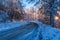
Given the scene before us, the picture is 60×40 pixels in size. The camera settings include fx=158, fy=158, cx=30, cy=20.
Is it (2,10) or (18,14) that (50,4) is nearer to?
(18,14)

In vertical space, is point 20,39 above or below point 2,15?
below

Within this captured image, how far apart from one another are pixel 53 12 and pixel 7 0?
138cm

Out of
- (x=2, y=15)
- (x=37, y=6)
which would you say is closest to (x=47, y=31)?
→ (x=37, y=6)

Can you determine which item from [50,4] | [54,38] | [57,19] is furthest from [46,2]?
[54,38]

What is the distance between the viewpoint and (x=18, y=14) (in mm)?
4715

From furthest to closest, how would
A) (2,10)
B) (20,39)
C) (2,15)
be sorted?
(2,15) → (2,10) → (20,39)

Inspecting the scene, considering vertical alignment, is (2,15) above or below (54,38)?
above

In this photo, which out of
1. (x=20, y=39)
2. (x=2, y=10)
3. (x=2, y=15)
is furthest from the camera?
(x=2, y=15)

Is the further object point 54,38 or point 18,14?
point 18,14

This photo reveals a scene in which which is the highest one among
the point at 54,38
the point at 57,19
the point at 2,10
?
the point at 2,10

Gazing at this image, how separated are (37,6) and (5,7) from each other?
3.11 feet

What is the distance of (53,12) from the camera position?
4559mm

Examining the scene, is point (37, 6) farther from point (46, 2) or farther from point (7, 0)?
point (7, 0)

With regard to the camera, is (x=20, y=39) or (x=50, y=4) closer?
(x=20, y=39)
